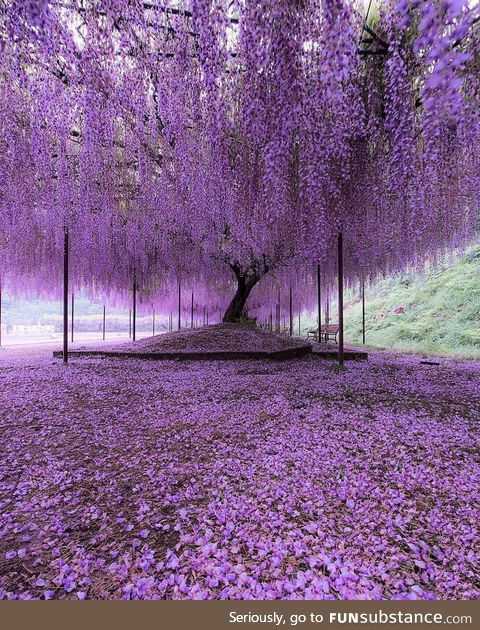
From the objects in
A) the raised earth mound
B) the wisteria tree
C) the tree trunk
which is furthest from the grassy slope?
the wisteria tree

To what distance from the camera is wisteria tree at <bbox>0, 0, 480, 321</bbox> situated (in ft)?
7.78

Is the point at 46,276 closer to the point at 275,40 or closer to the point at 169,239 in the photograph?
the point at 169,239

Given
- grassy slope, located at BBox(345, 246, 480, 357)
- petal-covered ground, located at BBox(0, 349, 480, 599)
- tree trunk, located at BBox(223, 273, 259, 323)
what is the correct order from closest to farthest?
petal-covered ground, located at BBox(0, 349, 480, 599), tree trunk, located at BBox(223, 273, 259, 323), grassy slope, located at BBox(345, 246, 480, 357)

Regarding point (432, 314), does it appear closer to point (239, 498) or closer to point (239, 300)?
point (239, 300)

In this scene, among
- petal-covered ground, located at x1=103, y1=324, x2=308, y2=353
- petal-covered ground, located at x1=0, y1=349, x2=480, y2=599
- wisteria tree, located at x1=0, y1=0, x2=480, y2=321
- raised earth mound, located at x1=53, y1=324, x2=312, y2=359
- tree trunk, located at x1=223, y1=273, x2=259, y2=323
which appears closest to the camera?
petal-covered ground, located at x1=0, y1=349, x2=480, y2=599

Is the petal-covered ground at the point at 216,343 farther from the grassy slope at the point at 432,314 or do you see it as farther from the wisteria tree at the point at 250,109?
the grassy slope at the point at 432,314

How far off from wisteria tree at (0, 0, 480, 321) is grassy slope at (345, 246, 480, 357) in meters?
7.31

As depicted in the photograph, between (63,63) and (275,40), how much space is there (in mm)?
2031

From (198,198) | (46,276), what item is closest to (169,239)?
(198,198)

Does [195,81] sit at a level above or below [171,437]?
above

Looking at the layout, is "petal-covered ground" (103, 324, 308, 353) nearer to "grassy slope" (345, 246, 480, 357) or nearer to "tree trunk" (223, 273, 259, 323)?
"tree trunk" (223, 273, 259, 323)

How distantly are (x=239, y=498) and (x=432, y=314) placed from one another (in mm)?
15559

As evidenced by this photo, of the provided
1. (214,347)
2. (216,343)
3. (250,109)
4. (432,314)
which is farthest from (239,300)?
(432,314)

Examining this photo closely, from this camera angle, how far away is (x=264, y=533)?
1.49 metres
